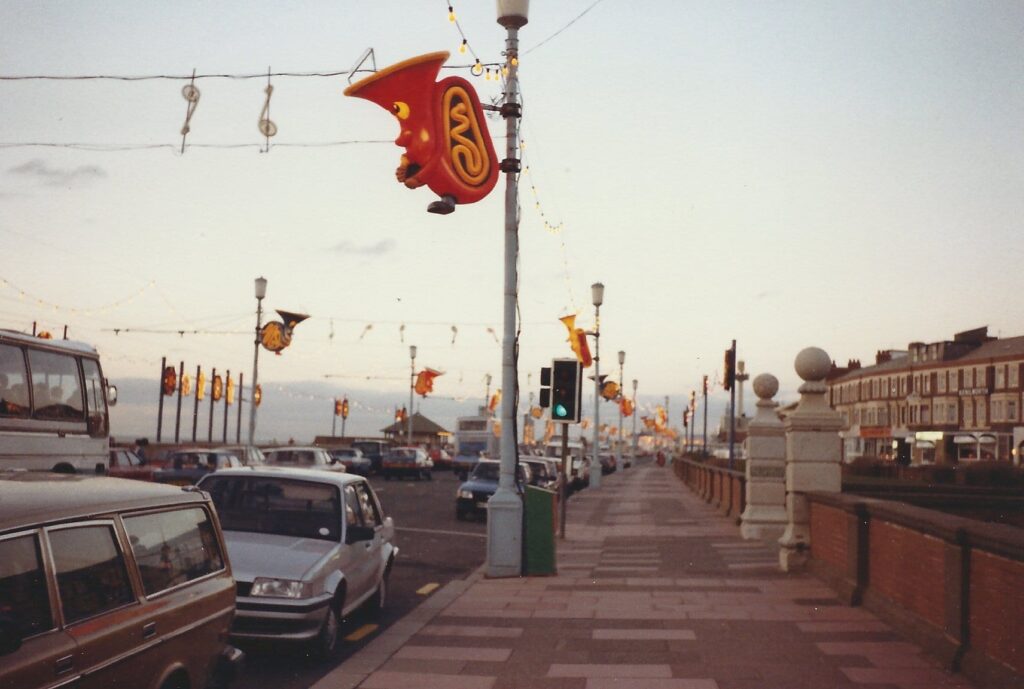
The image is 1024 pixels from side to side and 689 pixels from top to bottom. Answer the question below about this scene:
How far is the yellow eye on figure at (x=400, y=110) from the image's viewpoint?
11586 millimetres

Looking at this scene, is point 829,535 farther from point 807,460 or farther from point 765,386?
point 765,386

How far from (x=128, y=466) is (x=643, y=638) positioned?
750 inches

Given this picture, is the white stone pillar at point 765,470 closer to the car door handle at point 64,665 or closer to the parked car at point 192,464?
the parked car at point 192,464

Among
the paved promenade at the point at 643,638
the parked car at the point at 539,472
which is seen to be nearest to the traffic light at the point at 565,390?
the paved promenade at the point at 643,638

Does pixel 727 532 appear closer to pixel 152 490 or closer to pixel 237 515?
pixel 237 515

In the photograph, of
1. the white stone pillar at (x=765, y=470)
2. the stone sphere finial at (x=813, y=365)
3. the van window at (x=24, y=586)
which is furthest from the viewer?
the white stone pillar at (x=765, y=470)

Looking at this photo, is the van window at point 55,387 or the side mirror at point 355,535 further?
the van window at point 55,387

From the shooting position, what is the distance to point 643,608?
11.5 meters

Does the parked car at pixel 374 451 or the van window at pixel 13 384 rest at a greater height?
the van window at pixel 13 384

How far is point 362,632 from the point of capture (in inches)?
405

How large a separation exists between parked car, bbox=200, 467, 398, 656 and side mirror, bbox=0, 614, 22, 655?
4358mm

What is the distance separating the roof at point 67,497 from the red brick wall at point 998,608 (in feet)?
17.7

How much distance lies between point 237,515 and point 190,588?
14.1 feet

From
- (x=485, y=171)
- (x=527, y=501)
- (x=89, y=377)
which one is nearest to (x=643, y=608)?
(x=527, y=501)
